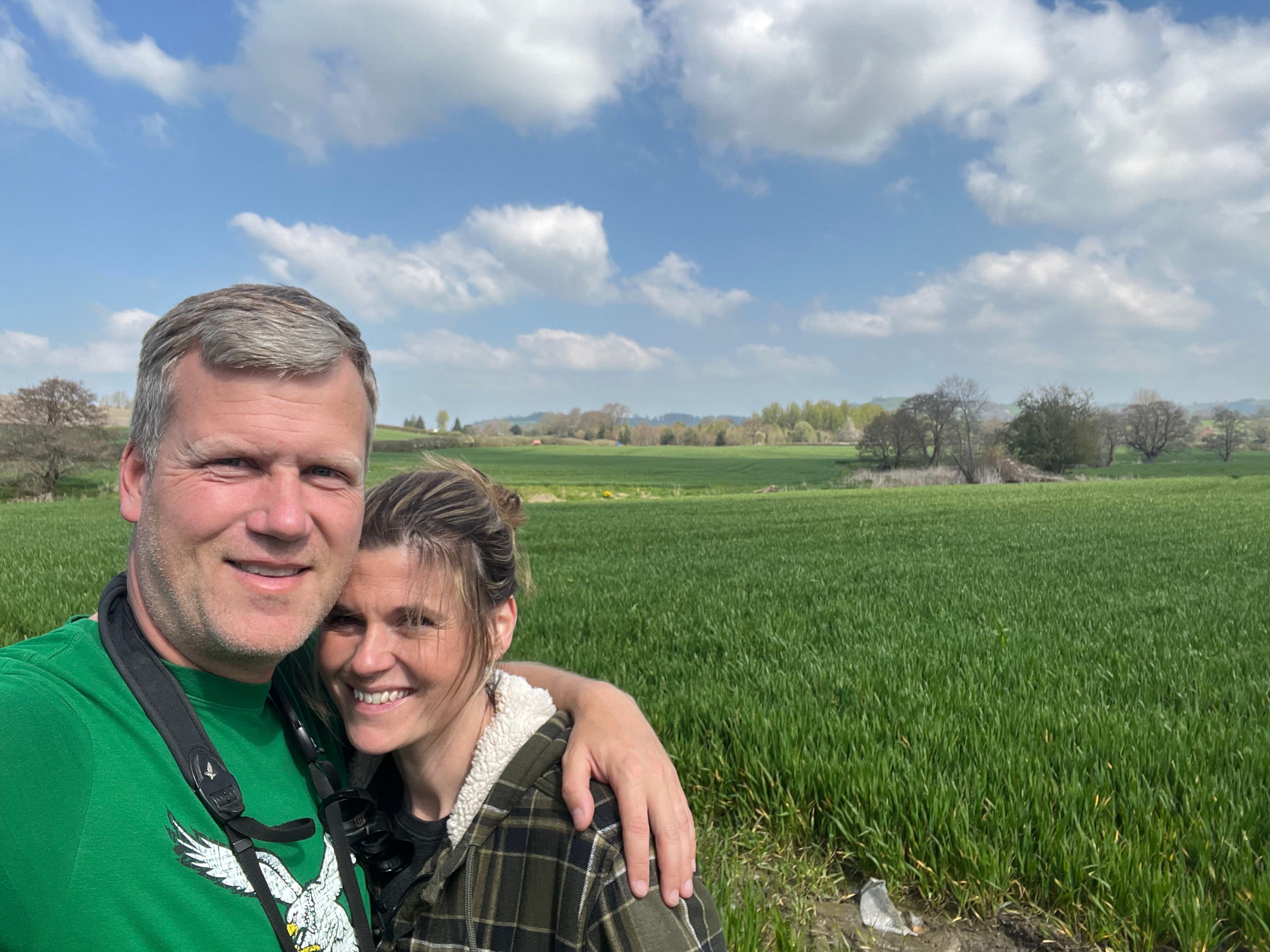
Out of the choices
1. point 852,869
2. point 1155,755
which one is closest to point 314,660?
point 852,869

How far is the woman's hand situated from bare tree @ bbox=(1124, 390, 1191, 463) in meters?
114

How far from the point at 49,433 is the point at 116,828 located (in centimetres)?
5759

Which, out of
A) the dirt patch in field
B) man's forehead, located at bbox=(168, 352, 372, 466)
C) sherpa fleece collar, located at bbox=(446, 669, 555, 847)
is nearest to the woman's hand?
sherpa fleece collar, located at bbox=(446, 669, 555, 847)

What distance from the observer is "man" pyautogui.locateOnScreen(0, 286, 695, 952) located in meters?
1.18

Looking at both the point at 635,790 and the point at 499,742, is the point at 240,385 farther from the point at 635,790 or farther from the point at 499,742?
the point at 635,790

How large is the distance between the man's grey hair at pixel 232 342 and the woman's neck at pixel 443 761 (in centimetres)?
88

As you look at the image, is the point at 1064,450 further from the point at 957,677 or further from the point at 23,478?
the point at 23,478

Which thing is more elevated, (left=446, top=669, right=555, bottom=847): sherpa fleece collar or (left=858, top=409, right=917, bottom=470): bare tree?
(left=858, top=409, right=917, bottom=470): bare tree

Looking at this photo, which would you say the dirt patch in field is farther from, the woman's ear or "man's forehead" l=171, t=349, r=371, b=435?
"man's forehead" l=171, t=349, r=371, b=435

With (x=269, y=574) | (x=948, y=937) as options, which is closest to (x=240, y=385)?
(x=269, y=574)

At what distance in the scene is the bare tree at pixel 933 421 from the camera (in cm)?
7562

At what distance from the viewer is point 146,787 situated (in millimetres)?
1196

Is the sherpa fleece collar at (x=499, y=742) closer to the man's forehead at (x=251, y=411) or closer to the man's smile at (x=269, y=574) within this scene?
the man's smile at (x=269, y=574)

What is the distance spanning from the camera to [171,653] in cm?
147
